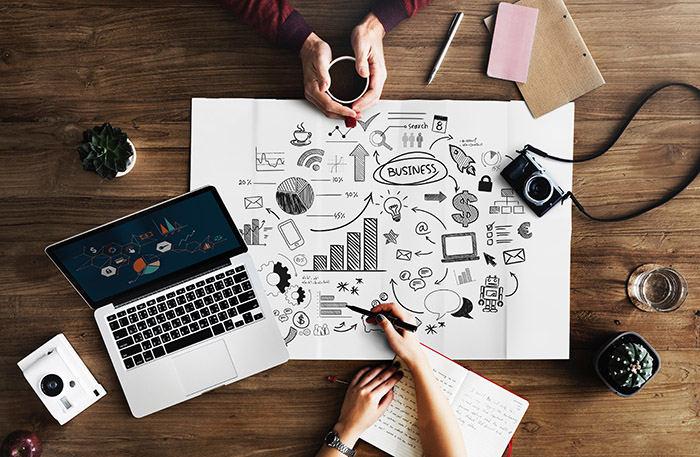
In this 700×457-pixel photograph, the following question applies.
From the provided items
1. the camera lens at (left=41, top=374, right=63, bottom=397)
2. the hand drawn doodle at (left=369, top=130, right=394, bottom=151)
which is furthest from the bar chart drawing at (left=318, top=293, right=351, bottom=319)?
the camera lens at (left=41, top=374, right=63, bottom=397)

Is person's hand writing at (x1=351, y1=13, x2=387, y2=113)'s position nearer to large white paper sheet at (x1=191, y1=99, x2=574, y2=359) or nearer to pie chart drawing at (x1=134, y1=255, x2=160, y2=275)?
large white paper sheet at (x1=191, y1=99, x2=574, y2=359)

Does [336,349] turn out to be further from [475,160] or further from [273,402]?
[475,160]

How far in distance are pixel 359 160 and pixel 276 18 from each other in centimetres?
34

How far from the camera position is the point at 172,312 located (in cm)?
110

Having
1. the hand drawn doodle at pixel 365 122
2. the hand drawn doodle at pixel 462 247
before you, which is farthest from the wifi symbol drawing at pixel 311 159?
the hand drawn doodle at pixel 462 247

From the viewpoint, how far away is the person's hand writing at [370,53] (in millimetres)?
1049

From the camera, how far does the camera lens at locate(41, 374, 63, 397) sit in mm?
1064

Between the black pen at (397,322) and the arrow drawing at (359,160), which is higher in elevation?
the arrow drawing at (359,160)

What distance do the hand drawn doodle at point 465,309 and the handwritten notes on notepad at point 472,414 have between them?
0.10 meters

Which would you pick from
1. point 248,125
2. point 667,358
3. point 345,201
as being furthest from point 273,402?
point 667,358

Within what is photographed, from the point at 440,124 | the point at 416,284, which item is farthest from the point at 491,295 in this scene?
the point at 440,124

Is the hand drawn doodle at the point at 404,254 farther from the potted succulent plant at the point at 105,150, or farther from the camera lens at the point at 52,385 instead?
the camera lens at the point at 52,385

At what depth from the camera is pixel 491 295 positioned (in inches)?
43.9

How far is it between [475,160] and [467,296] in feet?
0.97
